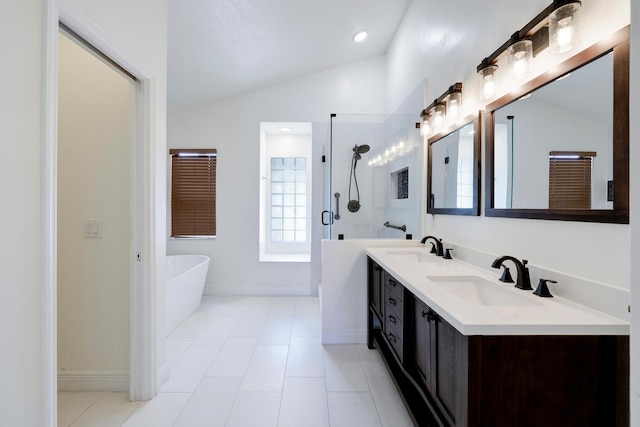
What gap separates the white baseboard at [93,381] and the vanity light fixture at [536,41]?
114 inches

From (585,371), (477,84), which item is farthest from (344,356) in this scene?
(477,84)

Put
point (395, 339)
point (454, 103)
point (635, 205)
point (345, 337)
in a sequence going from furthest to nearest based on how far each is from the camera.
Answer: point (345, 337) → point (454, 103) → point (395, 339) → point (635, 205)

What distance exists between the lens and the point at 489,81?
1630 millimetres

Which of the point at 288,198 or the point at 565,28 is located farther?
the point at 288,198

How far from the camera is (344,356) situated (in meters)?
2.45

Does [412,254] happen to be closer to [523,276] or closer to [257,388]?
[523,276]

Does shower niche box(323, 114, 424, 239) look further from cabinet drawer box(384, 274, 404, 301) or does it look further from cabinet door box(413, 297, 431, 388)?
cabinet door box(413, 297, 431, 388)

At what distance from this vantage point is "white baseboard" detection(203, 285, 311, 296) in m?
4.08

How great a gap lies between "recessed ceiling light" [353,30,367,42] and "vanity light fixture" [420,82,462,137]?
153 centimetres

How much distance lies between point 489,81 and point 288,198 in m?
3.29

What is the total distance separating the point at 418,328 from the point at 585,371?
62 centimetres

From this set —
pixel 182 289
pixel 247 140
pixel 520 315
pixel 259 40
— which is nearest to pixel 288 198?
pixel 247 140

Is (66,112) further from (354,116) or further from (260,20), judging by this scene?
(354,116)

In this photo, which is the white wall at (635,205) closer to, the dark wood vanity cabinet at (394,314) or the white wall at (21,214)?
the dark wood vanity cabinet at (394,314)
